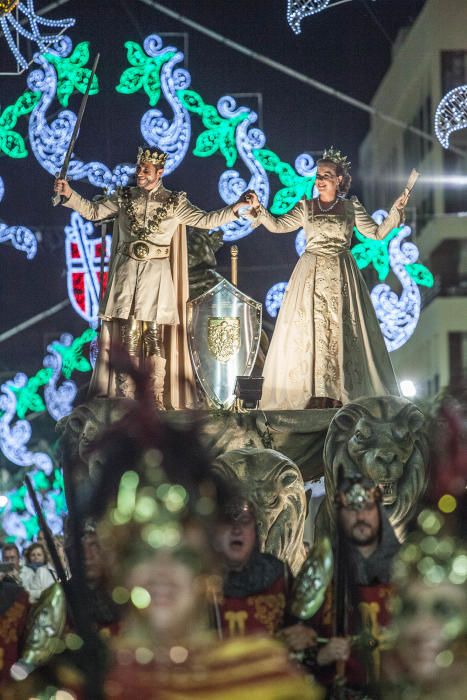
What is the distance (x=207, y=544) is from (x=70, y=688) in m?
0.75

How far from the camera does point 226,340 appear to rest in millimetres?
13078

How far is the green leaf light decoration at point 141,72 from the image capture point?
15.6 metres

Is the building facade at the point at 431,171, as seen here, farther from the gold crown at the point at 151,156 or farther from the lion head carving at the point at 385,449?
the lion head carving at the point at 385,449

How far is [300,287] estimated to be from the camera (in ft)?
42.5

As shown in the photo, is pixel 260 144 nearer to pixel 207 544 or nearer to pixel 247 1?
pixel 247 1

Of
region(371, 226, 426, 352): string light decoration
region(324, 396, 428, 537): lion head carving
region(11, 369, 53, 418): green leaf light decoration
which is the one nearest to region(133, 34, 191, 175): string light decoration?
region(371, 226, 426, 352): string light decoration

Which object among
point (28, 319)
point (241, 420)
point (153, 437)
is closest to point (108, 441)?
point (153, 437)

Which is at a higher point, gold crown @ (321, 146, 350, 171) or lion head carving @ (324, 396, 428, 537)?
gold crown @ (321, 146, 350, 171)

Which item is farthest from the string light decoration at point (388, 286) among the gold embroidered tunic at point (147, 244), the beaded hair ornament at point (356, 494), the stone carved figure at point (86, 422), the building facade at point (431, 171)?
the building facade at point (431, 171)

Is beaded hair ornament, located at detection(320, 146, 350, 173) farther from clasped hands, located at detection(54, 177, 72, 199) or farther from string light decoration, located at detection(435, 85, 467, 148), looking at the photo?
string light decoration, located at detection(435, 85, 467, 148)

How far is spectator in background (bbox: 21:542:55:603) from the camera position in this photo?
1261 cm

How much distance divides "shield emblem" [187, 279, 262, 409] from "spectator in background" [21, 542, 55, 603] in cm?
150

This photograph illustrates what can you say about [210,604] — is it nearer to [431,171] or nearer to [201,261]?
[201,261]

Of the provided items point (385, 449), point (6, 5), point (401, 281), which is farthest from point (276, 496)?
point (401, 281)
